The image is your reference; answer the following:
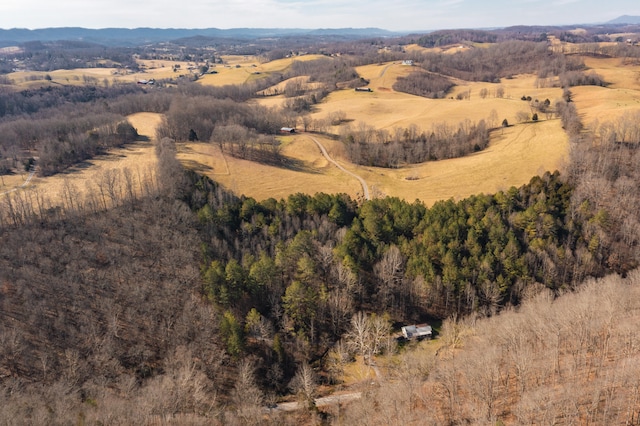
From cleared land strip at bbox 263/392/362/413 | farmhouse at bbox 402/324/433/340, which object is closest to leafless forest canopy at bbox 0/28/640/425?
cleared land strip at bbox 263/392/362/413

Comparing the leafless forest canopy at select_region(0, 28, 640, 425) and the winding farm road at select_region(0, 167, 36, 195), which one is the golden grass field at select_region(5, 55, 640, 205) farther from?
the leafless forest canopy at select_region(0, 28, 640, 425)

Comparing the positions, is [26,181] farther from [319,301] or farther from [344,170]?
[319,301]

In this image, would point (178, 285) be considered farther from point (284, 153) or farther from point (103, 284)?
point (284, 153)

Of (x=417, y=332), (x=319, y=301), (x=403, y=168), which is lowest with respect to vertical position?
(x=417, y=332)

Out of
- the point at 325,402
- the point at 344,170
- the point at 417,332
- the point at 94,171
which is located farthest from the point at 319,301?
the point at 94,171

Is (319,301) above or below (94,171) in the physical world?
below

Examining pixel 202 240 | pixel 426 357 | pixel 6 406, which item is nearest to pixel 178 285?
pixel 202 240

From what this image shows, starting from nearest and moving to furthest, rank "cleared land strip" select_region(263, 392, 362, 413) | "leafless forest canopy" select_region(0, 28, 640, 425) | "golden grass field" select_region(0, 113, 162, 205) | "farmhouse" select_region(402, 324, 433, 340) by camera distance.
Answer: "leafless forest canopy" select_region(0, 28, 640, 425), "cleared land strip" select_region(263, 392, 362, 413), "farmhouse" select_region(402, 324, 433, 340), "golden grass field" select_region(0, 113, 162, 205)

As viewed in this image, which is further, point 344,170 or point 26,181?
point 344,170
